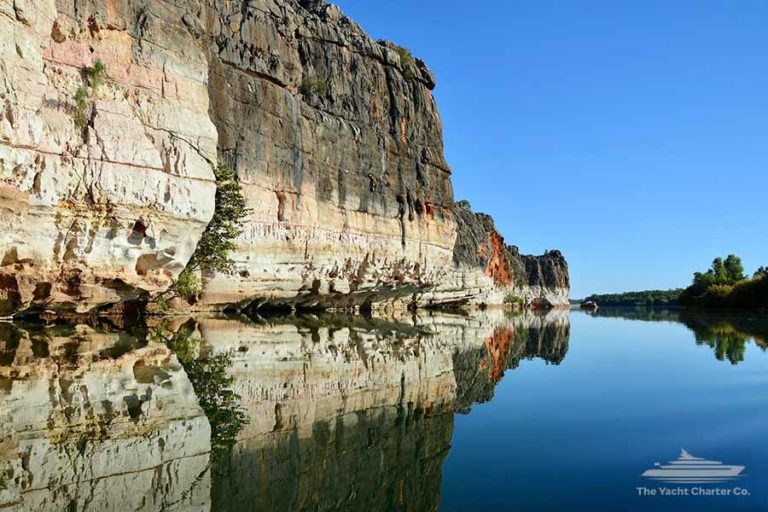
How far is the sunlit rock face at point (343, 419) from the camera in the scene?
5.86 metres

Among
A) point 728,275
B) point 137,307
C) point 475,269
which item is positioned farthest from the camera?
point 728,275

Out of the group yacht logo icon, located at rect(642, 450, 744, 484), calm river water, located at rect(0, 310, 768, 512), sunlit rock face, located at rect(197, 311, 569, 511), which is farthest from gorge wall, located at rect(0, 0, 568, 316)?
yacht logo icon, located at rect(642, 450, 744, 484)

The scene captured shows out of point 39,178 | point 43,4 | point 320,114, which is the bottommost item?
point 39,178

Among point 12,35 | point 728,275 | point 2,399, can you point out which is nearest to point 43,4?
point 12,35

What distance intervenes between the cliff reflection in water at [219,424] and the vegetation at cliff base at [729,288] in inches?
2635

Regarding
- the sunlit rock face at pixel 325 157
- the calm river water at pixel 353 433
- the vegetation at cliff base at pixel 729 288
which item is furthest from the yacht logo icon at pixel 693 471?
the vegetation at cliff base at pixel 729 288

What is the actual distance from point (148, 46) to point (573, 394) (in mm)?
19488

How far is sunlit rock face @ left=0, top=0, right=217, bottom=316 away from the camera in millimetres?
17078

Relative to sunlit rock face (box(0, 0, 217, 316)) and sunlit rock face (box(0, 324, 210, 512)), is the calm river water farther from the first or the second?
sunlit rock face (box(0, 0, 217, 316))

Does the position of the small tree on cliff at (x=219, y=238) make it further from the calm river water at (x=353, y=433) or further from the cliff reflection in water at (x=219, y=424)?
the calm river water at (x=353, y=433)

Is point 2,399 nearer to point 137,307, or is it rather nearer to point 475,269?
point 137,307

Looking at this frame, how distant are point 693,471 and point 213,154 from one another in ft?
70.5

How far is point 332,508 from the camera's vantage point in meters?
5.50

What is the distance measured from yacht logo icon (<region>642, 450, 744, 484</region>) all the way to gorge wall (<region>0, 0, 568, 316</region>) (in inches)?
671
